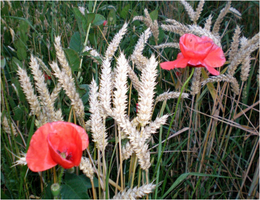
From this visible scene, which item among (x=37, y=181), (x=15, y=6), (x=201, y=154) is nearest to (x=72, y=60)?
(x=37, y=181)

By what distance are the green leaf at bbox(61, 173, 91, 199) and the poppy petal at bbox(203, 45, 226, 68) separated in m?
0.46

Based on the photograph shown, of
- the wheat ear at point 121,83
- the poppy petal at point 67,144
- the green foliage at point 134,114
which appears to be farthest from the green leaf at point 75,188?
the wheat ear at point 121,83

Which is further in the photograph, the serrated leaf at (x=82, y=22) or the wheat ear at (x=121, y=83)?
the serrated leaf at (x=82, y=22)

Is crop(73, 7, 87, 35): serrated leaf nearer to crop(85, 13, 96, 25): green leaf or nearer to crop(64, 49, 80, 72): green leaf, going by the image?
crop(85, 13, 96, 25): green leaf

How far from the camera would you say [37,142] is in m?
0.49

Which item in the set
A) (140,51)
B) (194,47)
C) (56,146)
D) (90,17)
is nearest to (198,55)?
(194,47)

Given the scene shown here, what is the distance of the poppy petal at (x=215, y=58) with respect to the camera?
0.78m

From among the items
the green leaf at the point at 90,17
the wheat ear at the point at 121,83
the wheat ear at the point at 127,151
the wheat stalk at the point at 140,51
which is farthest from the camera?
the green leaf at the point at 90,17

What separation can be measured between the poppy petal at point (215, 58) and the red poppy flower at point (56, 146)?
17.7 inches

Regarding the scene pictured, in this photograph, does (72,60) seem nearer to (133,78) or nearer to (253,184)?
(133,78)

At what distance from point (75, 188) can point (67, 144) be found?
15 centimetres

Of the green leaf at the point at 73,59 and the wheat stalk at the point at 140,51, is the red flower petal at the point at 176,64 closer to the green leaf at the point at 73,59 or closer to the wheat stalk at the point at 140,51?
the wheat stalk at the point at 140,51

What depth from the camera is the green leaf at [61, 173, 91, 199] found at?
61 cm

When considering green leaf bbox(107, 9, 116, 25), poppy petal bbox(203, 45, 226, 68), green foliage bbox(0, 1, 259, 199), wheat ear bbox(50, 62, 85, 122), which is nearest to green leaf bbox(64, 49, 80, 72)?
green foliage bbox(0, 1, 259, 199)
